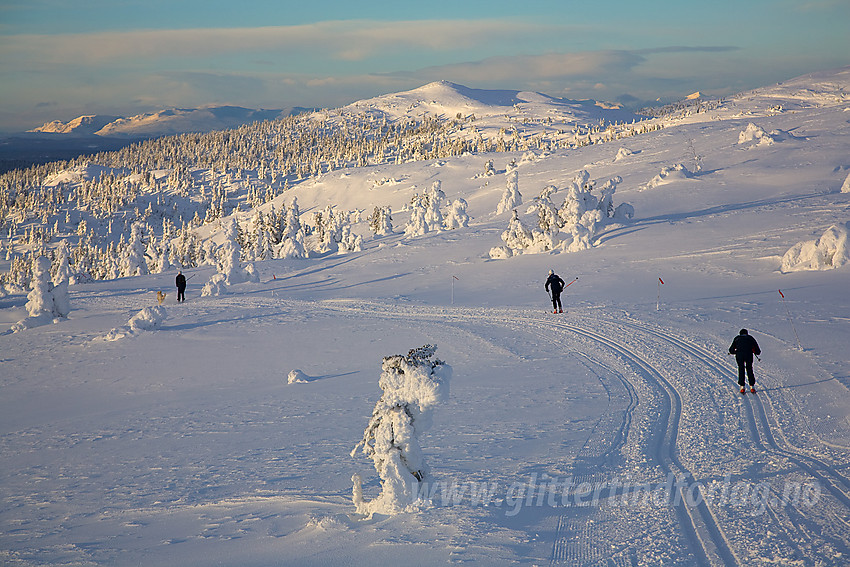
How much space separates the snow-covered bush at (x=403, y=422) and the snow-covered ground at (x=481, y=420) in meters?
0.23

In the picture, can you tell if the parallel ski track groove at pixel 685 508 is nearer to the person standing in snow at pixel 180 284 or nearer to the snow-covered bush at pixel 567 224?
the snow-covered bush at pixel 567 224

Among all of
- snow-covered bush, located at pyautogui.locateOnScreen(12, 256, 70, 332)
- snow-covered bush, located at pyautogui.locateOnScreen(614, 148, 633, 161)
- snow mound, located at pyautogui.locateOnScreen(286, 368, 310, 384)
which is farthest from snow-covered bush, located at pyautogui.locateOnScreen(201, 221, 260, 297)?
snow-covered bush, located at pyautogui.locateOnScreen(614, 148, 633, 161)

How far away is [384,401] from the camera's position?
21.5 ft

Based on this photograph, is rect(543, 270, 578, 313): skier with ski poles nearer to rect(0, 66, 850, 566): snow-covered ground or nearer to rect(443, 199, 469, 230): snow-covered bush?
rect(0, 66, 850, 566): snow-covered ground

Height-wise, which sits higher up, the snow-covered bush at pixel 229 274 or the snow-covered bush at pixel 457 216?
the snow-covered bush at pixel 457 216

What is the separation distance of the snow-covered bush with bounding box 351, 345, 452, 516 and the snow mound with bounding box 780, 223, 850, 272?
19.5 meters

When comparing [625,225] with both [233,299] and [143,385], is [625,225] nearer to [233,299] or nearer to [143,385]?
[233,299]

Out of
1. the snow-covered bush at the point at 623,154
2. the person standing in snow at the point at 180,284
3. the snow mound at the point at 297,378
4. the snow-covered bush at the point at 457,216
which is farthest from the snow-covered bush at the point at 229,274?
the snow-covered bush at the point at 623,154

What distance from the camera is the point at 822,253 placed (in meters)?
20.2

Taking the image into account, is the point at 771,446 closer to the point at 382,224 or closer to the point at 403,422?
the point at 403,422

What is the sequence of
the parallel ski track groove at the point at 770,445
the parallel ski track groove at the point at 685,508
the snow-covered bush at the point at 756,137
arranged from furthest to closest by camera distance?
the snow-covered bush at the point at 756,137 < the parallel ski track groove at the point at 770,445 < the parallel ski track groove at the point at 685,508

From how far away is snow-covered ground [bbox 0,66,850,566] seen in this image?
20.0ft

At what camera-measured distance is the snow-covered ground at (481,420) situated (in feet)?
20.0

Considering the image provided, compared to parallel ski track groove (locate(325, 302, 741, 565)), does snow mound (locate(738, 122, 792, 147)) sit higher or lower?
higher
